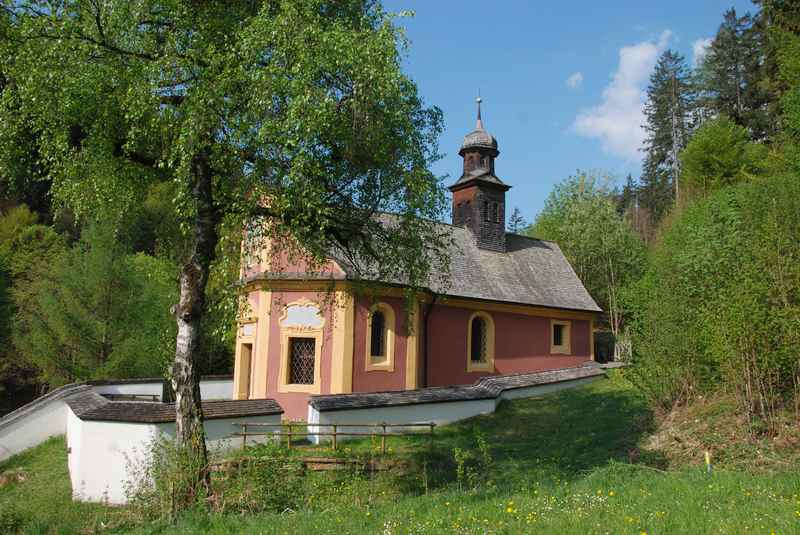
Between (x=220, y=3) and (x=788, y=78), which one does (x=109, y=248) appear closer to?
(x=220, y=3)

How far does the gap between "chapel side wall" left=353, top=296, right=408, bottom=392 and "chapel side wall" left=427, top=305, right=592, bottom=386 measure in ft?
5.21

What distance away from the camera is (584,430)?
41.6 feet

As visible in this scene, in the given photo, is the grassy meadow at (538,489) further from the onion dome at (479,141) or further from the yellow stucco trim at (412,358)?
the onion dome at (479,141)

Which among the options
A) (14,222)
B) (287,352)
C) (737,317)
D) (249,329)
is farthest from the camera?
(14,222)

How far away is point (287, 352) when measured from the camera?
52.7 feet

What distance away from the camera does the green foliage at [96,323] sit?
21.4 meters

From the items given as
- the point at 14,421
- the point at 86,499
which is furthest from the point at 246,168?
the point at 14,421

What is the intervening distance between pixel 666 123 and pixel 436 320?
35189mm

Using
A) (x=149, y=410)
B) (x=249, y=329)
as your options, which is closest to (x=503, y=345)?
(x=249, y=329)

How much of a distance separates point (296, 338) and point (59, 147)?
29.7ft

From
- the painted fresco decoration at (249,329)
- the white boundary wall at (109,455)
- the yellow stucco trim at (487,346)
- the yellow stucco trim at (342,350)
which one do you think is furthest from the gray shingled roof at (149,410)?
the yellow stucco trim at (487,346)

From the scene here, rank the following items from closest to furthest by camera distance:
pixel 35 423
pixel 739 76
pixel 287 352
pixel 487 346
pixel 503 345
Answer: pixel 287 352 → pixel 35 423 → pixel 487 346 → pixel 503 345 → pixel 739 76

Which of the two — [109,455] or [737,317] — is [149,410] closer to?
[109,455]

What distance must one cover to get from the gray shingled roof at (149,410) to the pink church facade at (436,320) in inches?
99.3
